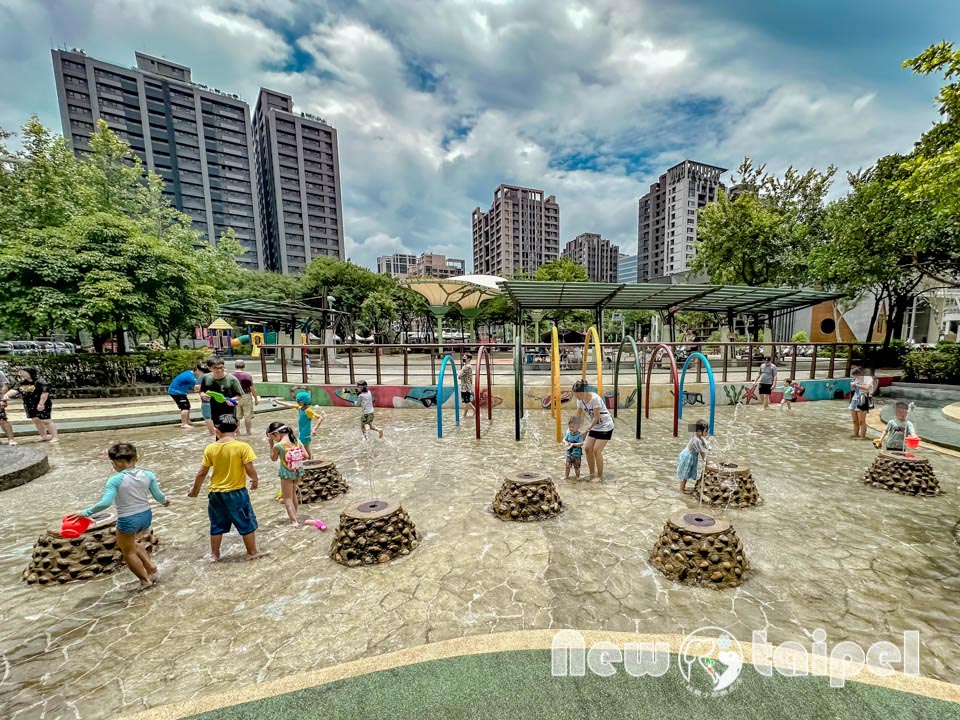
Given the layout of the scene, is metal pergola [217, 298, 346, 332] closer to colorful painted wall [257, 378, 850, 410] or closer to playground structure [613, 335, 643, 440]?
colorful painted wall [257, 378, 850, 410]

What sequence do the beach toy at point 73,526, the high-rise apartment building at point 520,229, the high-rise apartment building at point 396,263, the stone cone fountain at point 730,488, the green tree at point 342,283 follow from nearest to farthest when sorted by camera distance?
the beach toy at point 73,526 < the stone cone fountain at point 730,488 < the green tree at point 342,283 < the high-rise apartment building at point 520,229 < the high-rise apartment building at point 396,263

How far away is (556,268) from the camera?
43.7 metres

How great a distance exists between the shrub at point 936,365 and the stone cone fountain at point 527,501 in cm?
1923

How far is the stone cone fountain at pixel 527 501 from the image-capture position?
17.9 ft

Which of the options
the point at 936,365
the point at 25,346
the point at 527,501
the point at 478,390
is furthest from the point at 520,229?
the point at 527,501

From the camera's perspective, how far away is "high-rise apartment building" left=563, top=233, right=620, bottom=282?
133m

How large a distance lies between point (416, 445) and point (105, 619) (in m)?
6.00

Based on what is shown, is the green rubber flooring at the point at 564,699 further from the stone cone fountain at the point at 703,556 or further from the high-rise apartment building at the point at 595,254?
the high-rise apartment building at the point at 595,254

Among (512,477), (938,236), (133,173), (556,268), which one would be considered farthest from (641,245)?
(512,477)

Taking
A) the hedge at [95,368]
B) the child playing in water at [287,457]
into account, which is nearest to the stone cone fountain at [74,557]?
the child playing in water at [287,457]

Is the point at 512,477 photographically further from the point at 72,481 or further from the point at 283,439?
the point at 72,481

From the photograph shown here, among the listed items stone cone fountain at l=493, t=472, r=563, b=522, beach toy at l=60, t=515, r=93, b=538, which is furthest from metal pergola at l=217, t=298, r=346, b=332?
stone cone fountain at l=493, t=472, r=563, b=522

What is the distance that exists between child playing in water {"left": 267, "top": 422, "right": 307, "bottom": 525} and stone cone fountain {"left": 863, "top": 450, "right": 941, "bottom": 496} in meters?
8.80

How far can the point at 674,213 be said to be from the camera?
100438 millimetres
